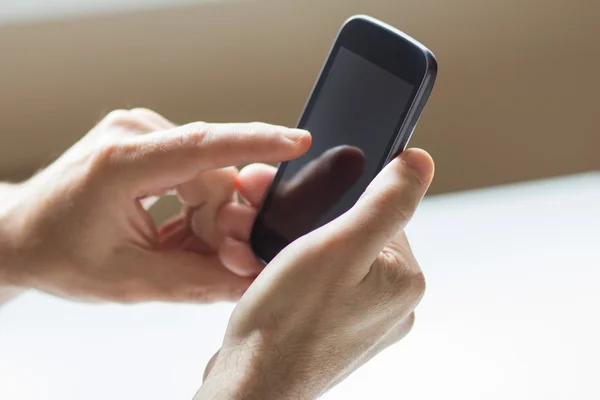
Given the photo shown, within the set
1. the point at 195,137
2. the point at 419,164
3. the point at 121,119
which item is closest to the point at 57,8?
the point at 121,119

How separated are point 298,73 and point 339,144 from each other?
40cm

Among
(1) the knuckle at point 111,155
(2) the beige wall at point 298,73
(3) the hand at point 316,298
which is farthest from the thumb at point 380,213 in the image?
(2) the beige wall at point 298,73

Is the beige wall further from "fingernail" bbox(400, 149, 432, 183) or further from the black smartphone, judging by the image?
"fingernail" bbox(400, 149, 432, 183)

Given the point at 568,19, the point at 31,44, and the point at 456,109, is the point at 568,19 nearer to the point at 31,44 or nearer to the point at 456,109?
the point at 456,109

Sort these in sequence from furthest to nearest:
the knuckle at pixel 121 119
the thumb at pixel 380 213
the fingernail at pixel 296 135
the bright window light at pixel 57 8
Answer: the bright window light at pixel 57 8 < the knuckle at pixel 121 119 < the fingernail at pixel 296 135 < the thumb at pixel 380 213

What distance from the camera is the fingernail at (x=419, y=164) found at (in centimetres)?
51

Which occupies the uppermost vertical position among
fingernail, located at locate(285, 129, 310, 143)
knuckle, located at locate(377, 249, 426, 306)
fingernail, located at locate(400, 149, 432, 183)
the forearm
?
fingernail, located at locate(400, 149, 432, 183)

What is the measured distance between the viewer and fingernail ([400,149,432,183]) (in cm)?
51

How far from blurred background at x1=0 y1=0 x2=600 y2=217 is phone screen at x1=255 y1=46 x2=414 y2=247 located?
1.15 feet

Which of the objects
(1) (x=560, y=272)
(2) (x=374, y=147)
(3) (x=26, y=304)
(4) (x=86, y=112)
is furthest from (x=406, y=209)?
(4) (x=86, y=112)

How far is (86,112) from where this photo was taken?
3.28 feet

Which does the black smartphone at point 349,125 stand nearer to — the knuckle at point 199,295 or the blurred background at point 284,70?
the knuckle at point 199,295

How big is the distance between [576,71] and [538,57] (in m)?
0.07

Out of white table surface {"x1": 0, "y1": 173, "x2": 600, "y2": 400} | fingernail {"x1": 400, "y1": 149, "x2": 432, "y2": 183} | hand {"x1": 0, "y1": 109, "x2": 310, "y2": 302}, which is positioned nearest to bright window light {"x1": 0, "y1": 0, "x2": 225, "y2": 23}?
hand {"x1": 0, "y1": 109, "x2": 310, "y2": 302}
